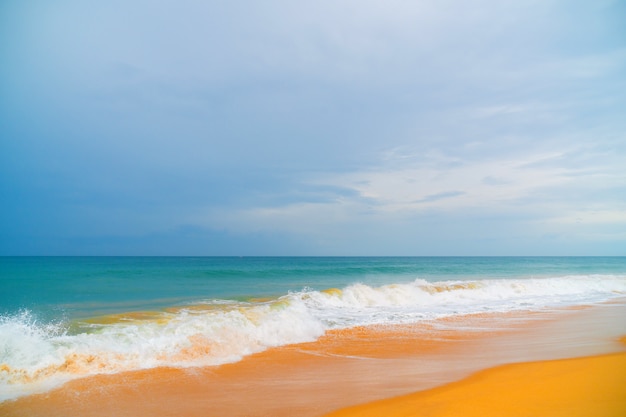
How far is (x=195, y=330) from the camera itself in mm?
9812

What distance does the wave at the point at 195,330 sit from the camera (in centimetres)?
753

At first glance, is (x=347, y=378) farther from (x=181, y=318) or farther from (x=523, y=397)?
(x=181, y=318)

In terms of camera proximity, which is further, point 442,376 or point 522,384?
point 442,376

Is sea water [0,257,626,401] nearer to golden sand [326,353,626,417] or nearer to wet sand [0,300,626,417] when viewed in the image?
wet sand [0,300,626,417]

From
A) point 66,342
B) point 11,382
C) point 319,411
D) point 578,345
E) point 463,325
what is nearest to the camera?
point 319,411

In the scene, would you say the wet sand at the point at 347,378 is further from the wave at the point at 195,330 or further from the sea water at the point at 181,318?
the sea water at the point at 181,318

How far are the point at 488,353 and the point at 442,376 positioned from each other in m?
2.34

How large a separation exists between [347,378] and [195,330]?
463 cm

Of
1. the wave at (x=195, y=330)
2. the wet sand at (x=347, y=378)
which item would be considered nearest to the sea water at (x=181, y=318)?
the wave at (x=195, y=330)

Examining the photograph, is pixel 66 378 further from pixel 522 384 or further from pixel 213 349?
pixel 522 384

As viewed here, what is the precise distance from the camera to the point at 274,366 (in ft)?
25.8

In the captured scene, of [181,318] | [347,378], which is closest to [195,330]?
[181,318]

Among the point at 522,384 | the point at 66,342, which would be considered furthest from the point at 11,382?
the point at 522,384

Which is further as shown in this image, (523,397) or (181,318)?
(181,318)
